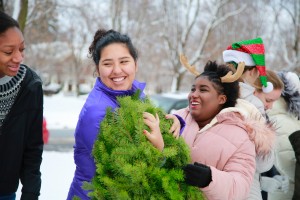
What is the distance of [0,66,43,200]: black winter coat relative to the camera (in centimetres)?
188

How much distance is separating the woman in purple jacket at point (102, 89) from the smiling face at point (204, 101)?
0.37 m

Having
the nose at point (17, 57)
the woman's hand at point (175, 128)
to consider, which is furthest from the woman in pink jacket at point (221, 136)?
the nose at point (17, 57)

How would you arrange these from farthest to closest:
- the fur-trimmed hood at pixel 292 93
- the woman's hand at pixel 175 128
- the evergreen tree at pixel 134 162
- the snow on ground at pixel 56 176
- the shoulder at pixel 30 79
→ the snow on ground at pixel 56 176, the fur-trimmed hood at pixel 292 93, the shoulder at pixel 30 79, the woman's hand at pixel 175 128, the evergreen tree at pixel 134 162

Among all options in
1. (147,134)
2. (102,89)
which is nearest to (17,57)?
(102,89)

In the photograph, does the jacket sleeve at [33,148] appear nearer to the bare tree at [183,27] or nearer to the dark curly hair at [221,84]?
the dark curly hair at [221,84]

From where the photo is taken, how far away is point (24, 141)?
1962 millimetres

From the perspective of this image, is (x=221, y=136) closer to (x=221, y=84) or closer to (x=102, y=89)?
(x=221, y=84)

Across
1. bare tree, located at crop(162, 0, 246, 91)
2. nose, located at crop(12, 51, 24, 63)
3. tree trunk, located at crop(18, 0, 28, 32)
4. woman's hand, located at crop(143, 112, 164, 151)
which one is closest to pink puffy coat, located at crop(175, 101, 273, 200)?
woman's hand, located at crop(143, 112, 164, 151)

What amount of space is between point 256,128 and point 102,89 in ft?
2.97

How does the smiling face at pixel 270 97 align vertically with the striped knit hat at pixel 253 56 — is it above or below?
below

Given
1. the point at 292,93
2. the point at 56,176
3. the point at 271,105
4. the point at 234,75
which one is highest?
the point at 234,75

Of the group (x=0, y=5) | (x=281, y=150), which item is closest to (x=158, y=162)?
(x=281, y=150)

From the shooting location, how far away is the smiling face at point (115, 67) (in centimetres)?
185

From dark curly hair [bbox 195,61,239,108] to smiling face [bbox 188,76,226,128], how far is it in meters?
0.03
